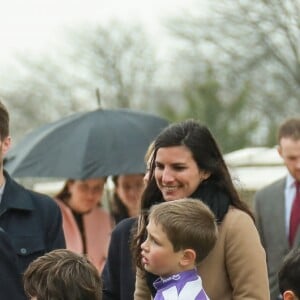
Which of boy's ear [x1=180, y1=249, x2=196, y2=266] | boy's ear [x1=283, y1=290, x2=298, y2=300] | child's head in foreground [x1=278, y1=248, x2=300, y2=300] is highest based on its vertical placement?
boy's ear [x1=180, y1=249, x2=196, y2=266]

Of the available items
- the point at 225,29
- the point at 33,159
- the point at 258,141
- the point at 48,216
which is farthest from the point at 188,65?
the point at 48,216

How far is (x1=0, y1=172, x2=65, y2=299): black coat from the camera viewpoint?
459 centimetres

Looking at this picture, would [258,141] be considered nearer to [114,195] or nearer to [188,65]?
[188,65]

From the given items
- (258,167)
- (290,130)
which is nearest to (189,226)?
(290,130)

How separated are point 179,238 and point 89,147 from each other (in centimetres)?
353

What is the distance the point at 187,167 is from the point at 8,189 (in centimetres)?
84

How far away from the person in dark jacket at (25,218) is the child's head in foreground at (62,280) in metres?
0.53

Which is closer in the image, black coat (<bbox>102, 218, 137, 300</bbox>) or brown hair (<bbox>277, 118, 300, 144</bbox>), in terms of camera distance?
black coat (<bbox>102, 218, 137, 300</bbox>)

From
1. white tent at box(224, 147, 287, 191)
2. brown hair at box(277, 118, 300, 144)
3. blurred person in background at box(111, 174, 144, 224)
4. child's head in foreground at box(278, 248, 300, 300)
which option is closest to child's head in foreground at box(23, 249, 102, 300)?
child's head in foreground at box(278, 248, 300, 300)

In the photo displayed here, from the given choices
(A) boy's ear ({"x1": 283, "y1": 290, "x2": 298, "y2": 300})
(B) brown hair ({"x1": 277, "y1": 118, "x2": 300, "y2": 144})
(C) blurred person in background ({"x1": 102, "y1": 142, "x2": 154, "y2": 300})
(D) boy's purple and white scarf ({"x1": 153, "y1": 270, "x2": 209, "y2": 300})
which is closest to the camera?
(A) boy's ear ({"x1": 283, "y1": 290, "x2": 298, "y2": 300})

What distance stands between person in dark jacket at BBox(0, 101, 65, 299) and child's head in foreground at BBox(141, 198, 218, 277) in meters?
0.70

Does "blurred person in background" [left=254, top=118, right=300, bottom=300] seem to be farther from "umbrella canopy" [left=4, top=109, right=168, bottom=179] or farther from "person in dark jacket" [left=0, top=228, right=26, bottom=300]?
"person in dark jacket" [left=0, top=228, right=26, bottom=300]

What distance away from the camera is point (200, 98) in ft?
94.4

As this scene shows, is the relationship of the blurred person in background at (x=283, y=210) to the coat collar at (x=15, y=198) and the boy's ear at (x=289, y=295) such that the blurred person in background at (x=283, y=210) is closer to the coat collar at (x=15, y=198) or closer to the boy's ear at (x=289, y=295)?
the coat collar at (x=15, y=198)
